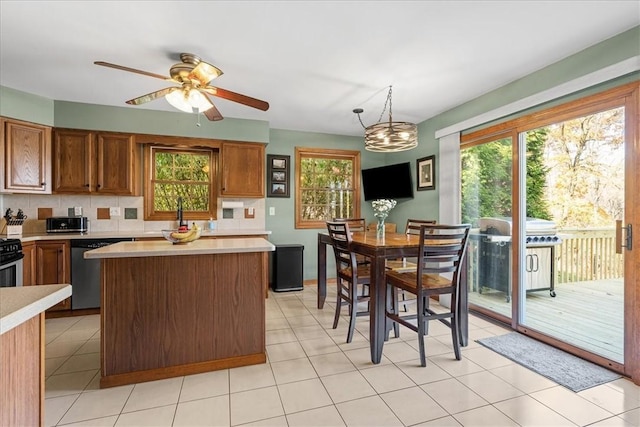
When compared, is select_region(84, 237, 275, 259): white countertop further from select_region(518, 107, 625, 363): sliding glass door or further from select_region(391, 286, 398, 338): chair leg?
select_region(518, 107, 625, 363): sliding glass door

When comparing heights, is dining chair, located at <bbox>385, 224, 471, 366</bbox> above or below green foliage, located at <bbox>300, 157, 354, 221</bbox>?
below

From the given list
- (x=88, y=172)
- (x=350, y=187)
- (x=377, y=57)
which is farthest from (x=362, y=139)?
(x=88, y=172)

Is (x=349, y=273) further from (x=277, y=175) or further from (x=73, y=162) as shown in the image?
(x=73, y=162)

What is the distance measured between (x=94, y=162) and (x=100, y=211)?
66 centimetres

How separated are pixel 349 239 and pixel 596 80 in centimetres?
224

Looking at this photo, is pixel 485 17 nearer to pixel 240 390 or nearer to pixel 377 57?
pixel 377 57

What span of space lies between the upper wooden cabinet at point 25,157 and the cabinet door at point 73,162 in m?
0.08

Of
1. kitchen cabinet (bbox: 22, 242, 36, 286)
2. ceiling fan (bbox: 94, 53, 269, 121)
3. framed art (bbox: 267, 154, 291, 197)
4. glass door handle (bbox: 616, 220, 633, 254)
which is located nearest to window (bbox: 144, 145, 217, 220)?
framed art (bbox: 267, 154, 291, 197)

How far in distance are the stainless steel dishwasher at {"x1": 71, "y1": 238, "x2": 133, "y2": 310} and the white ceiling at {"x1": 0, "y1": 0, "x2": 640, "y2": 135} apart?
1.66 m

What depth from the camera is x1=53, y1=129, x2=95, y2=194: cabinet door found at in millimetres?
3551

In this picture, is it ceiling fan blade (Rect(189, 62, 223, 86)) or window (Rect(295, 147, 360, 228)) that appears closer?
ceiling fan blade (Rect(189, 62, 223, 86))

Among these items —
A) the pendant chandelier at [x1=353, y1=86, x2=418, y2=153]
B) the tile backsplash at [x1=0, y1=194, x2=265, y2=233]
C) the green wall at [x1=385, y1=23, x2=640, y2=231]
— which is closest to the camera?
the green wall at [x1=385, y1=23, x2=640, y2=231]

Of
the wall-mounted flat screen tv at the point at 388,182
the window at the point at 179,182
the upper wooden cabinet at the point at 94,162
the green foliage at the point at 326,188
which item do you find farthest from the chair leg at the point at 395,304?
the upper wooden cabinet at the point at 94,162

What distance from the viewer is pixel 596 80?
7.40 ft
